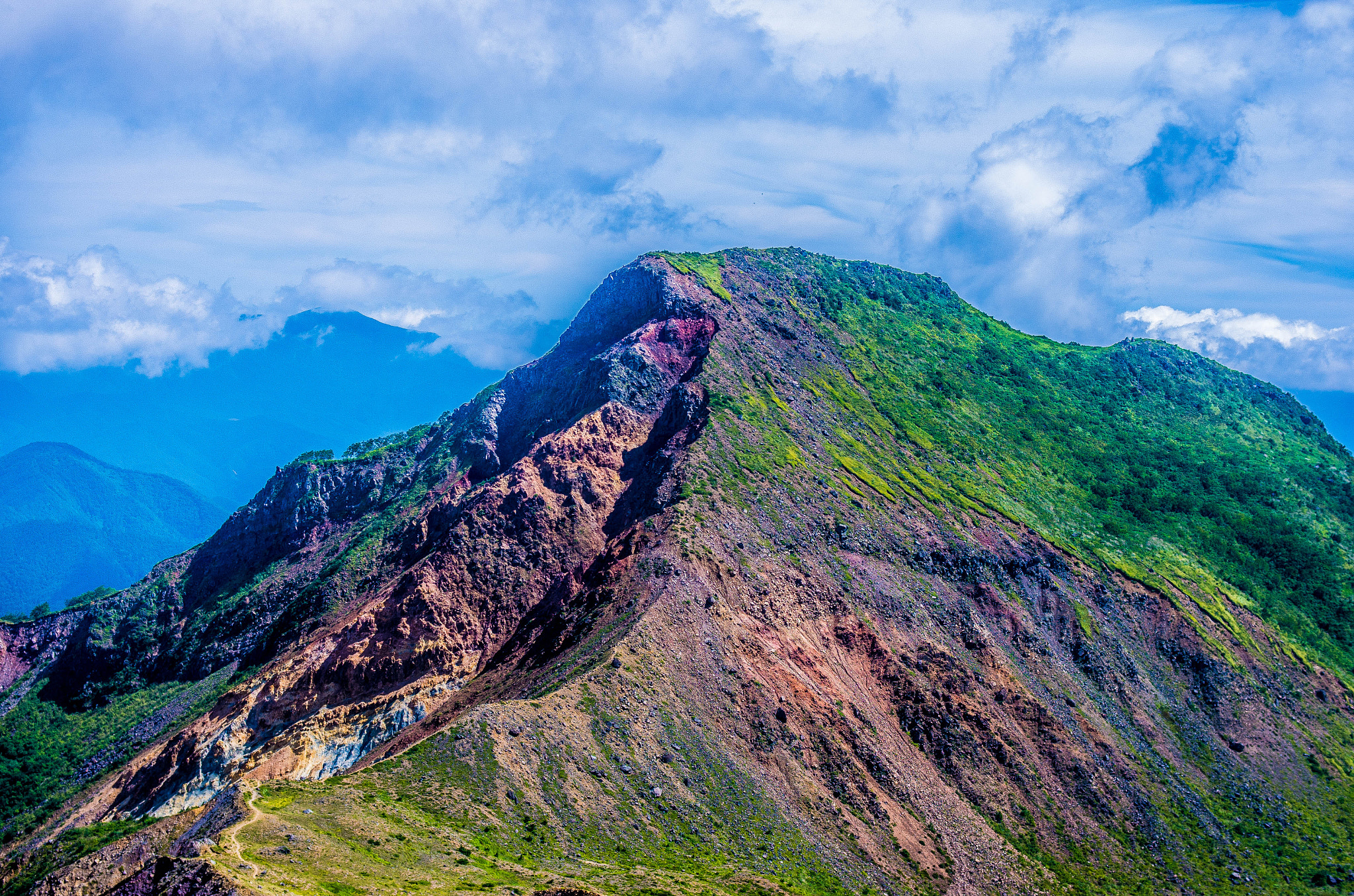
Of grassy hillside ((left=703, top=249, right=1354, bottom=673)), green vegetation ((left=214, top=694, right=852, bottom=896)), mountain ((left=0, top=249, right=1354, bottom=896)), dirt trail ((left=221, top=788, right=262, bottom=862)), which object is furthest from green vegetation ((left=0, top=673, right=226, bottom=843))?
grassy hillside ((left=703, top=249, right=1354, bottom=673))

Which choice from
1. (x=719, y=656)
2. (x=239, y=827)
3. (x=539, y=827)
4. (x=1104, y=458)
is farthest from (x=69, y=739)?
(x=1104, y=458)

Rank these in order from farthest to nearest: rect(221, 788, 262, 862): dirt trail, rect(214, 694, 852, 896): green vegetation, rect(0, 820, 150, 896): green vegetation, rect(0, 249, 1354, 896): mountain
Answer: rect(0, 820, 150, 896): green vegetation
rect(0, 249, 1354, 896): mountain
rect(214, 694, 852, 896): green vegetation
rect(221, 788, 262, 862): dirt trail

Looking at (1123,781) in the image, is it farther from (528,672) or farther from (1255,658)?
(528,672)

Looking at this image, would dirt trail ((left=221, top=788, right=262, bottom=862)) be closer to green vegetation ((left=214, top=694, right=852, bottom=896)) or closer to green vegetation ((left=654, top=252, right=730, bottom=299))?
green vegetation ((left=214, top=694, right=852, bottom=896))

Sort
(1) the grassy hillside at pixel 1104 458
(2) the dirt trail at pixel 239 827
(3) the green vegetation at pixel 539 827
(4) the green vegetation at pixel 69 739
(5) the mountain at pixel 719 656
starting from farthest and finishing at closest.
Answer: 1. (1) the grassy hillside at pixel 1104 458
2. (4) the green vegetation at pixel 69 739
3. (5) the mountain at pixel 719 656
4. (3) the green vegetation at pixel 539 827
5. (2) the dirt trail at pixel 239 827

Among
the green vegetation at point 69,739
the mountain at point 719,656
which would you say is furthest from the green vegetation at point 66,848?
the green vegetation at point 69,739

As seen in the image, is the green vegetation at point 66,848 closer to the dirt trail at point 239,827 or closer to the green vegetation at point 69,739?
the green vegetation at point 69,739

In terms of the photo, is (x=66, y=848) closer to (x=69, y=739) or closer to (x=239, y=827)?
(x=239, y=827)
